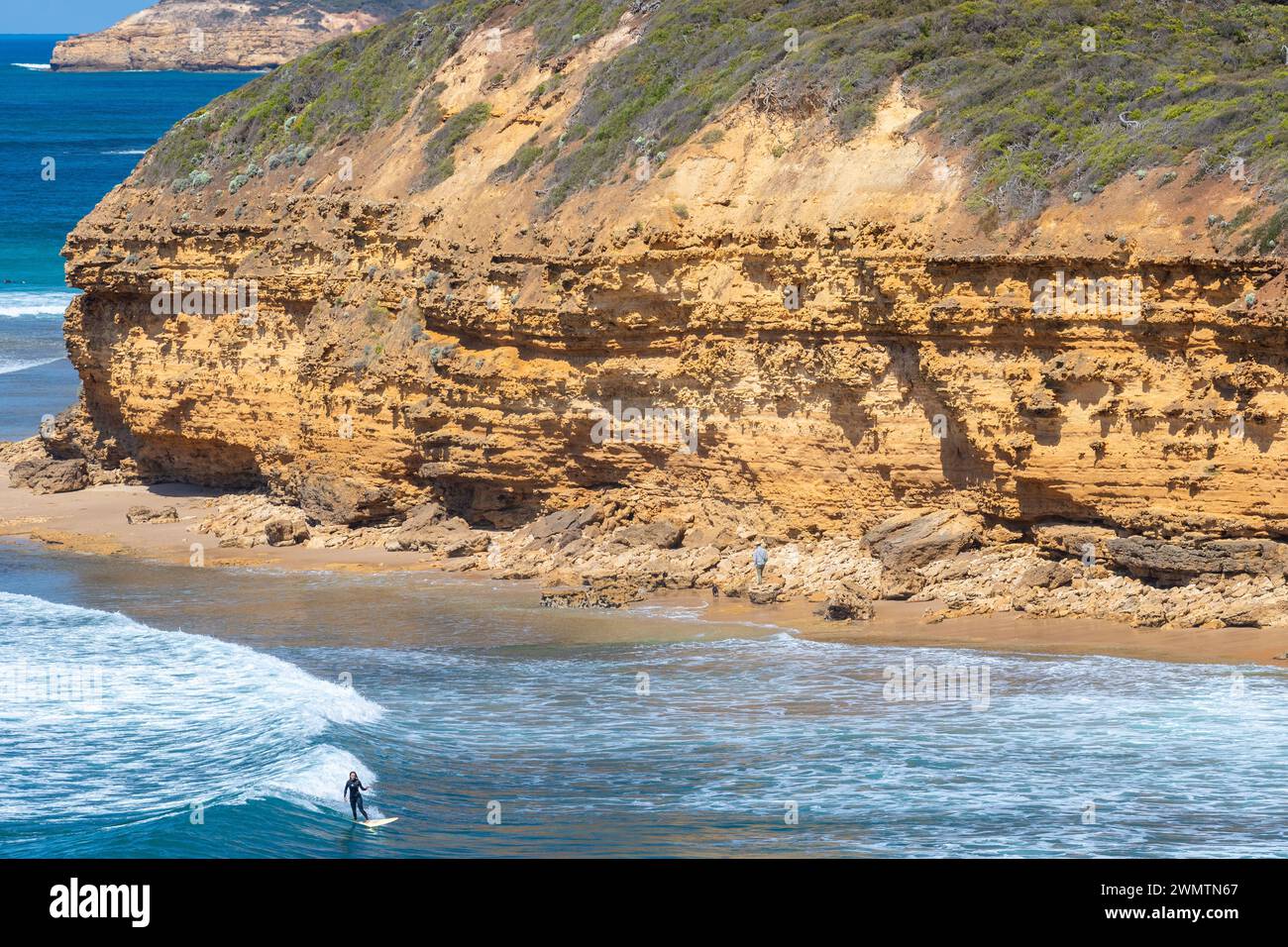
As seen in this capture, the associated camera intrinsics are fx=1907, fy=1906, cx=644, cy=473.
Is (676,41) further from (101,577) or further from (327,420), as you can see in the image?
(101,577)

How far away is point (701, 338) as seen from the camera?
94.5ft

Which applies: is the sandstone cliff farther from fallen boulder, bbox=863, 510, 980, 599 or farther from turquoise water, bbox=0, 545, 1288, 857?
turquoise water, bbox=0, 545, 1288, 857

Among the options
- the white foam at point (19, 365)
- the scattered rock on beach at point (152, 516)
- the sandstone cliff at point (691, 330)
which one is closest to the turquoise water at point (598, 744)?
the sandstone cliff at point (691, 330)

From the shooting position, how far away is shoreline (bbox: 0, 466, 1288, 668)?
79.4 feet

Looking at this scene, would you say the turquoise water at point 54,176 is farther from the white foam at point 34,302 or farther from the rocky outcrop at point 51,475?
the rocky outcrop at point 51,475

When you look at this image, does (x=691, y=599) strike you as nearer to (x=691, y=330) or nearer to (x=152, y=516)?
(x=691, y=330)

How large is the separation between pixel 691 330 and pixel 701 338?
21 cm

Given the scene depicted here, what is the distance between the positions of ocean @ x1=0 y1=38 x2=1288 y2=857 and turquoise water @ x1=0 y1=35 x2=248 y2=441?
60.6 feet

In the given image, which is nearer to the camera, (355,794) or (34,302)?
Result: (355,794)

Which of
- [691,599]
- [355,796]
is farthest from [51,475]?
[355,796]

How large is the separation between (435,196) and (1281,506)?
1549cm

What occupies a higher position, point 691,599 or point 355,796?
point 691,599

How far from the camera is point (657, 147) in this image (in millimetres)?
30422

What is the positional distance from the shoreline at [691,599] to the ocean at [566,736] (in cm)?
41
